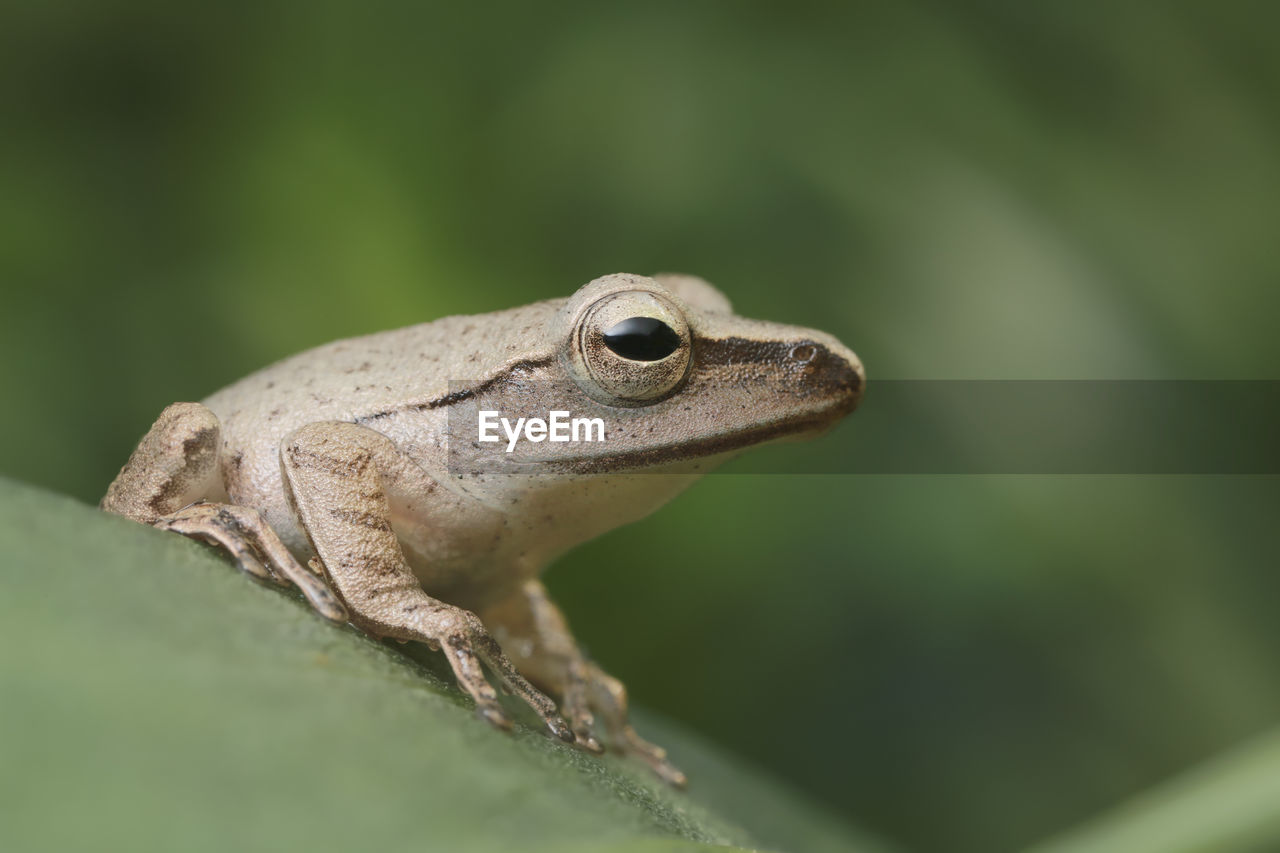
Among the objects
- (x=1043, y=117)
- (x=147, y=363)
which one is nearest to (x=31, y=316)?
(x=147, y=363)

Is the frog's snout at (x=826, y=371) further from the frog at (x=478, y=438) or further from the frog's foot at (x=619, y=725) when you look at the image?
the frog's foot at (x=619, y=725)

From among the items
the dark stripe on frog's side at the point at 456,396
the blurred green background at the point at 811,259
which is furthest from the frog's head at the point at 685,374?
the blurred green background at the point at 811,259

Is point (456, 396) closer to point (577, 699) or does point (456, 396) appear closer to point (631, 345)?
point (631, 345)

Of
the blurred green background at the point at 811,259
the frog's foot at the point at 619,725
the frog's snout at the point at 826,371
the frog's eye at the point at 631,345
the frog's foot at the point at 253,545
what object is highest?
the blurred green background at the point at 811,259

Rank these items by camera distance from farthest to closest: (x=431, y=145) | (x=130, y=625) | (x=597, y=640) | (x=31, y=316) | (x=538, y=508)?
(x=431, y=145), (x=597, y=640), (x=31, y=316), (x=538, y=508), (x=130, y=625)

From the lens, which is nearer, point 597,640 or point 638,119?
point 597,640

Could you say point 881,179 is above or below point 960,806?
above

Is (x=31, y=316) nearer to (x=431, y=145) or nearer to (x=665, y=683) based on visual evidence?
(x=431, y=145)

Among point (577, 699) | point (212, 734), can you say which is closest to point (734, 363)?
point (577, 699)
